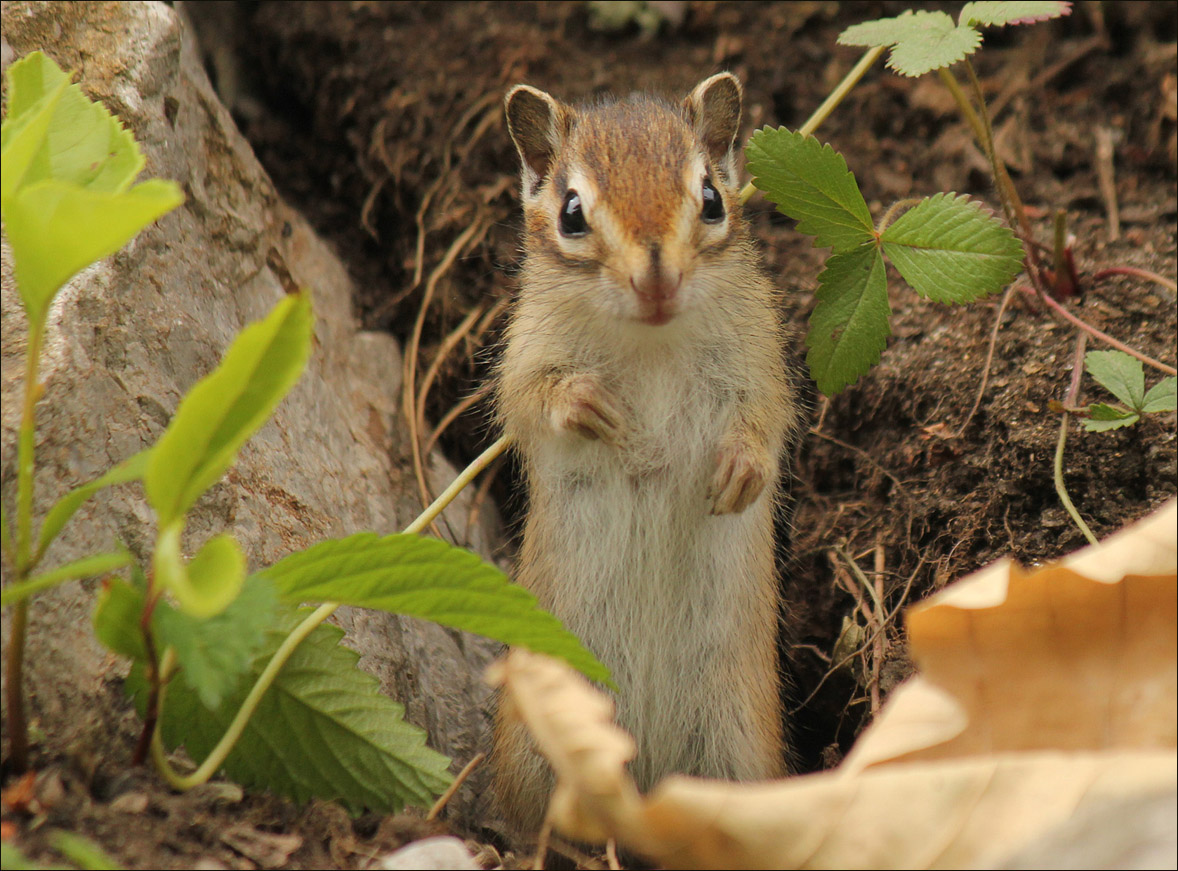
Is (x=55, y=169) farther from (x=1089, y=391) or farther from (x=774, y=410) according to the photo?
(x=1089, y=391)

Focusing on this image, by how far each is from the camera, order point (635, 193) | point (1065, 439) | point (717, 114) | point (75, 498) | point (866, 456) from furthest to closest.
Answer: point (866, 456)
point (717, 114)
point (1065, 439)
point (635, 193)
point (75, 498)

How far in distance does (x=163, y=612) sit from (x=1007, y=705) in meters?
1.48

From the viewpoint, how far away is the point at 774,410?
11.1 feet

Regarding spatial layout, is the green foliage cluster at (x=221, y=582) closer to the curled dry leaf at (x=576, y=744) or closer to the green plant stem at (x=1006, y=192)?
the curled dry leaf at (x=576, y=744)

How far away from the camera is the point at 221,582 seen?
1.66 meters

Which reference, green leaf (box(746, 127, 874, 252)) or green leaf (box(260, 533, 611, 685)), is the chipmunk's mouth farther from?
green leaf (box(260, 533, 611, 685))

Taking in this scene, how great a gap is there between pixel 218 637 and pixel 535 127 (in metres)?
2.08

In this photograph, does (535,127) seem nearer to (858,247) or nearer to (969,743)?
(858,247)

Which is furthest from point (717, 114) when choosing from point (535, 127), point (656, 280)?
point (656, 280)

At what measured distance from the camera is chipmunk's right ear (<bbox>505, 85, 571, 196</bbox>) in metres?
3.43

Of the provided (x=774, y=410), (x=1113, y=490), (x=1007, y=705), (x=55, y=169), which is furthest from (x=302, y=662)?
(x=1113, y=490)

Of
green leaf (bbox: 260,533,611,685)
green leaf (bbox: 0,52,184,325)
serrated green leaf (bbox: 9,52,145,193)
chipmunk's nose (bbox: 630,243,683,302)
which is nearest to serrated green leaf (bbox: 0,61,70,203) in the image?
green leaf (bbox: 0,52,184,325)

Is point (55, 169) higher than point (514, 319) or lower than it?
higher

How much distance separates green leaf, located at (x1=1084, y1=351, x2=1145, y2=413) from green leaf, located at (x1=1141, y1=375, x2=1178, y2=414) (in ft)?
0.05
